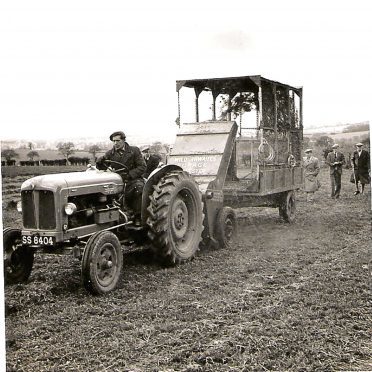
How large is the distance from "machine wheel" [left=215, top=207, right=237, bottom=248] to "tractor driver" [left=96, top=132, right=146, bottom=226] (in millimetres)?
1219

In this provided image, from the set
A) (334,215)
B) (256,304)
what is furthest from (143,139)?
(334,215)

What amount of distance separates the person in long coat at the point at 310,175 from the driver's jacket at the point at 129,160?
3151 mm

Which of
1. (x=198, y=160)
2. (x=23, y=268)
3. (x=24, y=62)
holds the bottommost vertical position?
Answer: (x=23, y=268)

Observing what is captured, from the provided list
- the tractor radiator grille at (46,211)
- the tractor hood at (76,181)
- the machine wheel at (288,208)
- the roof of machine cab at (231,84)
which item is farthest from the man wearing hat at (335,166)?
the tractor radiator grille at (46,211)

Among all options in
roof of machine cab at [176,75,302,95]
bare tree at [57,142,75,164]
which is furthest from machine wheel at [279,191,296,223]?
bare tree at [57,142,75,164]

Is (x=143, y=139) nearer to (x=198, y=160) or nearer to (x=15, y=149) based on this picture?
(x=15, y=149)

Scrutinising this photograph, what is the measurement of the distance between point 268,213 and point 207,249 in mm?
1886

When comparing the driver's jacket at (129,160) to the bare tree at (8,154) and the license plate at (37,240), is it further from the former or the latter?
the bare tree at (8,154)

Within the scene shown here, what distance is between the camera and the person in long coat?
310 inches

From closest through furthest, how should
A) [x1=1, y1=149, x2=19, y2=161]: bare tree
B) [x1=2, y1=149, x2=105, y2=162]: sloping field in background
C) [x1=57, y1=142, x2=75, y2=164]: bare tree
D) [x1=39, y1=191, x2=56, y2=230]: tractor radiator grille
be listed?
[x1=1, y1=149, x2=19, y2=161]: bare tree
[x1=2, y1=149, x2=105, y2=162]: sloping field in background
[x1=57, y1=142, x2=75, y2=164]: bare tree
[x1=39, y1=191, x2=56, y2=230]: tractor radiator grille

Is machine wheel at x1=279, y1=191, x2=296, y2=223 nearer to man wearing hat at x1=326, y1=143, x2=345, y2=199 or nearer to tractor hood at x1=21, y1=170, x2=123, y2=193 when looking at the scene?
man wearing hat at x1=326, y1=143, x2=345, y2=199

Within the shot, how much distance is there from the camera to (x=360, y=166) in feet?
17.0

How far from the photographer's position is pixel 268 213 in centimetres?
777

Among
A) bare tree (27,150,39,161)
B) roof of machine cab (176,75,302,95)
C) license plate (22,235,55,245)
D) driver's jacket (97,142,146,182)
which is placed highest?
roof of machine cab (176,75,302,95)
